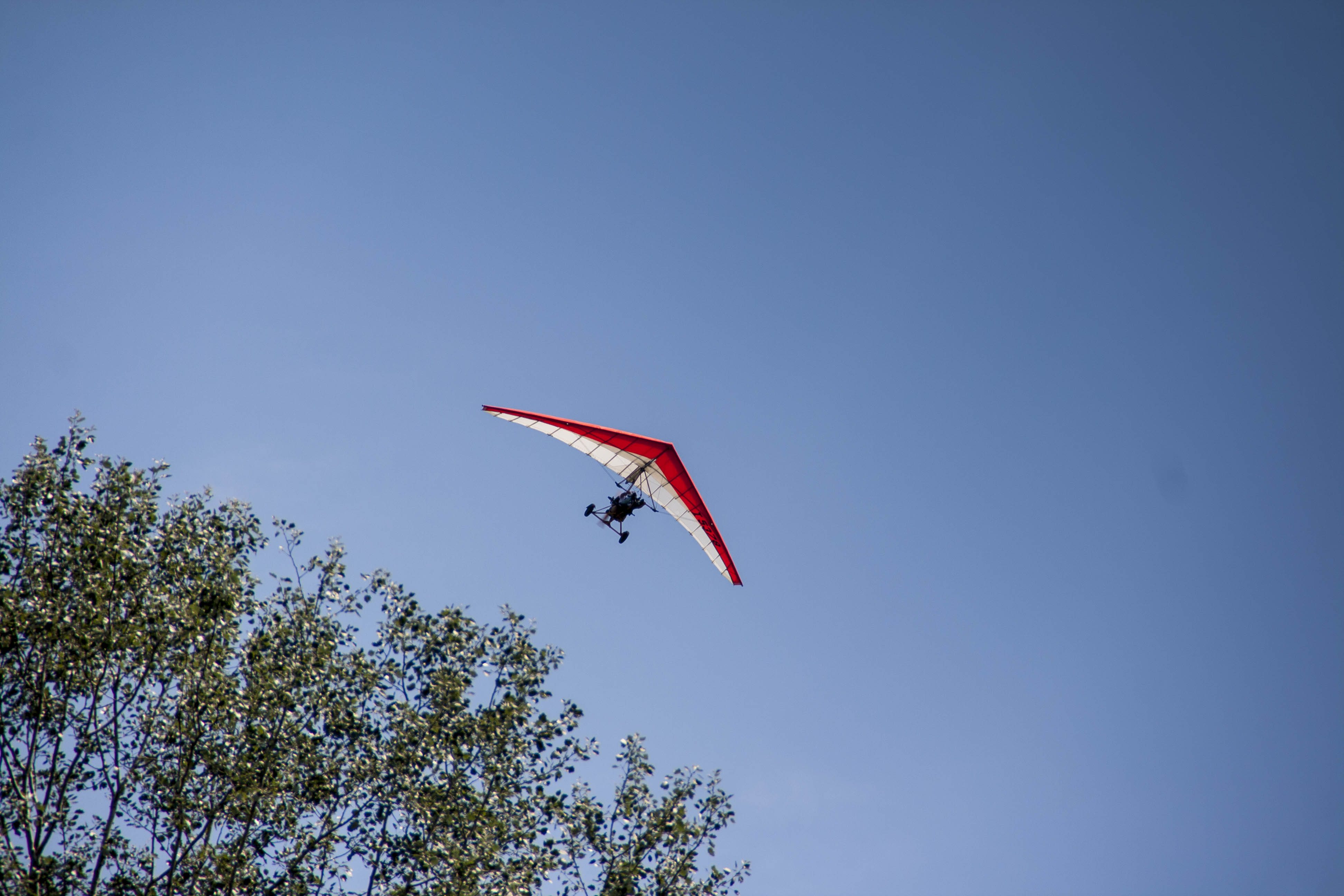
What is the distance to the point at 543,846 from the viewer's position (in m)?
17.0

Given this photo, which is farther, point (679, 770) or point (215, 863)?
point (679, 770)

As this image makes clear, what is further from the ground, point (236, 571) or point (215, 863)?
point (236, 571)

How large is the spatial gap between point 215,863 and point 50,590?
5.83m

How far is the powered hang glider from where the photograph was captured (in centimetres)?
2767

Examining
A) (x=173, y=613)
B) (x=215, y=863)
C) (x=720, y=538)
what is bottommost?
(x=215, y=863)

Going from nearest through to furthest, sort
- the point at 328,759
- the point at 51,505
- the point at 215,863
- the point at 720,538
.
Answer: the point at 215,863
the point at 328,759
the point at 51,505
the point at 720,538

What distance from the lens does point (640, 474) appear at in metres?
29.0

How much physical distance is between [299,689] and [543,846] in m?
→ 5.11

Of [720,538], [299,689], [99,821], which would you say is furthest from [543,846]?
[720,538]

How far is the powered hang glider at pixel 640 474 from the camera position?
2767 centimetres

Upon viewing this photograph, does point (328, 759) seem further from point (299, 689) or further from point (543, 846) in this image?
point (543, 846)

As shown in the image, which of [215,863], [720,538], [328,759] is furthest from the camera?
[720,538]

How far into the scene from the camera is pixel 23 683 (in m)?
17.2

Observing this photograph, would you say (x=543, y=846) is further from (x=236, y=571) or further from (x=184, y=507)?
(x=184, y=507)
